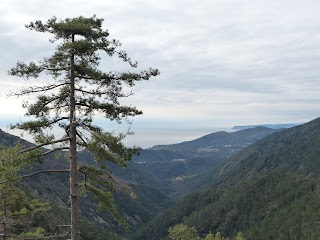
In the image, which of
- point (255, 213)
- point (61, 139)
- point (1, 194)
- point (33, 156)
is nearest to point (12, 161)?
point (33, 156)

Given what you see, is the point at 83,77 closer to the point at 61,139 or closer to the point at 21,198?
the point at 61,139

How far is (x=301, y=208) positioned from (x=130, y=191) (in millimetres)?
167540

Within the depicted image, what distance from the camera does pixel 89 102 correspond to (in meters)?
15.6


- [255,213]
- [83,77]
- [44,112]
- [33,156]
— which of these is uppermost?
[83,77]

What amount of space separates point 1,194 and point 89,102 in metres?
9.50

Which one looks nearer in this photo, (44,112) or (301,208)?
(44,112)

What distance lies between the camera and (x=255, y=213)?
199 metres

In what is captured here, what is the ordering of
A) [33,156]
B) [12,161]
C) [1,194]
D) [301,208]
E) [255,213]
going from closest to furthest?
Result: [12,161]
[33,156]
[1,194]
[301,208]
[255,213]

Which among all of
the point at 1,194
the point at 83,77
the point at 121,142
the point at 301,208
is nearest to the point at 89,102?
the point at 83,77

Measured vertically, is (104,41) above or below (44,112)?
above

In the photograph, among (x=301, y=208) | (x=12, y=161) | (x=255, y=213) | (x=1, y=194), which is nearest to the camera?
(x=12, y=161)

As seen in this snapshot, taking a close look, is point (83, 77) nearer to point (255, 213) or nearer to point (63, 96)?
point (63, 96)

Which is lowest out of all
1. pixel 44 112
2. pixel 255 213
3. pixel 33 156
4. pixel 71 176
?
pixel 255 213

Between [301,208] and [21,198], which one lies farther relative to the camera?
[301,208]
